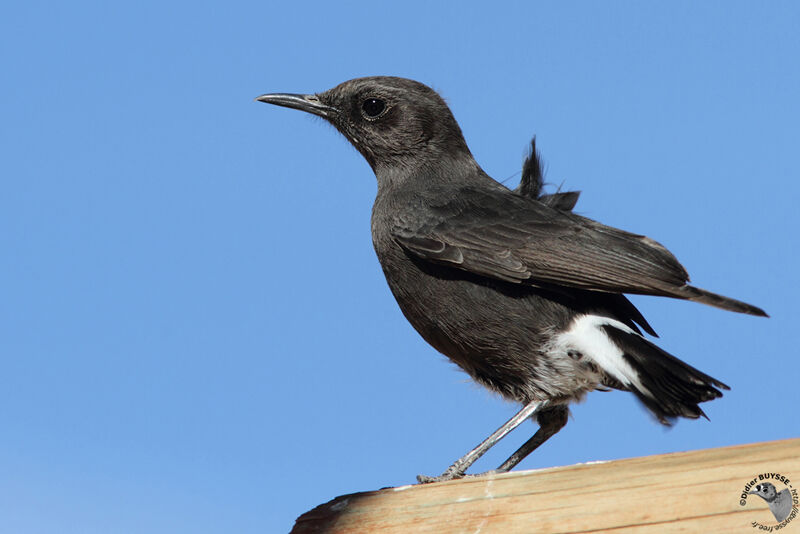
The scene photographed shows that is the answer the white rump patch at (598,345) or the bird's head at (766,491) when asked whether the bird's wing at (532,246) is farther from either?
the bird's head at (766,491)

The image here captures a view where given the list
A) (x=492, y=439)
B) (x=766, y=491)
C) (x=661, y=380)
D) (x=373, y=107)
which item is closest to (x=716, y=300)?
(x=661, y=380)

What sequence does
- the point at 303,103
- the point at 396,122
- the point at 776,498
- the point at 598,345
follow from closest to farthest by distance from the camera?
the point at 776,498 < the point at 598,345 < the point at 396,122 < the point at 303,103

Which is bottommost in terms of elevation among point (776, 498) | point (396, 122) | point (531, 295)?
point (776, 498)

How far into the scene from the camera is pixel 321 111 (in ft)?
19.7

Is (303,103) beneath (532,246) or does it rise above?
above

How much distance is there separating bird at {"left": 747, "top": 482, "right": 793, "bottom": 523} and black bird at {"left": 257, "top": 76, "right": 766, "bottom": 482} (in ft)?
4.14

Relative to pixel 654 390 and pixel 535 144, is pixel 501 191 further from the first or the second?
pixel 654 390

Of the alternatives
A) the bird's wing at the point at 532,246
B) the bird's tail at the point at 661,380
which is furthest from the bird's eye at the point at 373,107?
the bird's tail at the point at 661,380

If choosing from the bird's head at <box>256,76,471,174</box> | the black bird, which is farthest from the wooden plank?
the bird's head at <box>256,76,471,174</box>

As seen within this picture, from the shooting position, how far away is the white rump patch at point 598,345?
4.50 m

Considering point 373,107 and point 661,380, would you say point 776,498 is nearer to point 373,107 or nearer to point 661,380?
point 661,380

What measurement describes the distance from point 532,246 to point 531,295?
25 centimetres

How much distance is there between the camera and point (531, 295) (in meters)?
4.65

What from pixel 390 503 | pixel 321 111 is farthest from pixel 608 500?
pixel 321 111
